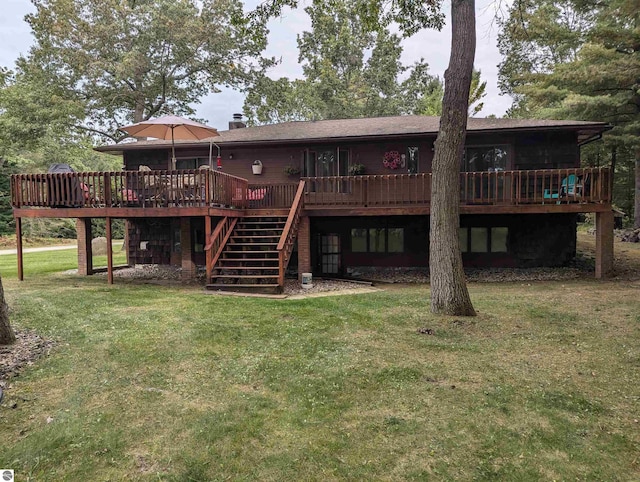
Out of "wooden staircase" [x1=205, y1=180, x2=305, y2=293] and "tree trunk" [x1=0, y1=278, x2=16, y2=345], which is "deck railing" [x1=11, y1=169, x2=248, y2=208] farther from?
"tree trunk" [x1=0, y1=278, x2=16, y2=345]

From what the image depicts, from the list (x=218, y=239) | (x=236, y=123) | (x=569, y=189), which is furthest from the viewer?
(x=236, y=123)

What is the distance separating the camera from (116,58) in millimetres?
23109

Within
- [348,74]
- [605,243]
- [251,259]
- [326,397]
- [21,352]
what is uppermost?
[348,74]

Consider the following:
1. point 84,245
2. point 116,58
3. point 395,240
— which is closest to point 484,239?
point 395,240

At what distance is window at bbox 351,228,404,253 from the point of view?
43.0 feet

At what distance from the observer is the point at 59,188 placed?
10055 mm

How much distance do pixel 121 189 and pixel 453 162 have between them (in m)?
7.56

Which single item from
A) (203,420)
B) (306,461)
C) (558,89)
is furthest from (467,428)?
(558,89)

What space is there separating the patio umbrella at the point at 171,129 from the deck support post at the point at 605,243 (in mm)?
9986

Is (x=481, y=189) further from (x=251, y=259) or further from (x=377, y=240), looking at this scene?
(x=251, y=259)

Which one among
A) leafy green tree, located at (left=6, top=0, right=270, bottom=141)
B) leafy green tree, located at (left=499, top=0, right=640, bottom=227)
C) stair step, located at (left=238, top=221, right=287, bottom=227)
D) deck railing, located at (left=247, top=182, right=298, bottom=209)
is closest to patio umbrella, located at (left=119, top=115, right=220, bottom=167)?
deck railing, located at (left=247, top=182, right=298, bottom=209)

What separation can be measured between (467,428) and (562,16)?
29822mm

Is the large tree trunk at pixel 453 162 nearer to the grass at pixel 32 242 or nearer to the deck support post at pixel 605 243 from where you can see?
the deck support post at pixel 605 243

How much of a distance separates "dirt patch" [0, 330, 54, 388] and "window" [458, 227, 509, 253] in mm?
10867
